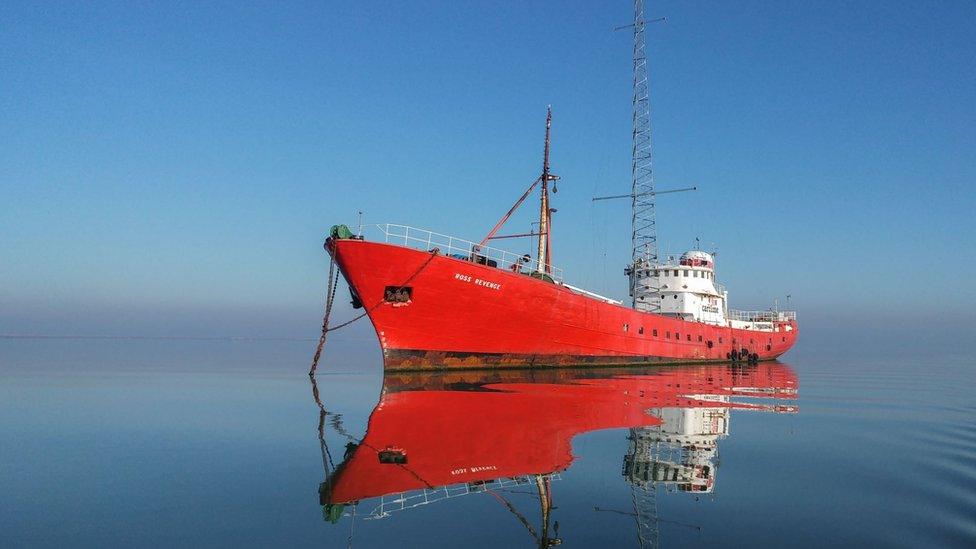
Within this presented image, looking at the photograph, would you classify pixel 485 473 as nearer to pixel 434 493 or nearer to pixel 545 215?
pixel 434 493

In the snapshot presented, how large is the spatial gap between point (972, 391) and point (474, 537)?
26219 millimetres

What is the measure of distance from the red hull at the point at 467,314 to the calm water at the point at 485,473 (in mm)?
6803

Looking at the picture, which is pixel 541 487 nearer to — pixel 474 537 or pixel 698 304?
pixel 474 537

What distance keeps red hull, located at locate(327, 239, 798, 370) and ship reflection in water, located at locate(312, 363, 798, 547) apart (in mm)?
4110

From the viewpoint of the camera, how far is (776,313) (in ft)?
173

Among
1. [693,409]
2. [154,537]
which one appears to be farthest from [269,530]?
[693,409]

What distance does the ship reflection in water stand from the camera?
23.3 ft

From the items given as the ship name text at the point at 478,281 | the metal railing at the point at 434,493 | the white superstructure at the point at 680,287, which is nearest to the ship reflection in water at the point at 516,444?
the metal railing at the point at 434,493

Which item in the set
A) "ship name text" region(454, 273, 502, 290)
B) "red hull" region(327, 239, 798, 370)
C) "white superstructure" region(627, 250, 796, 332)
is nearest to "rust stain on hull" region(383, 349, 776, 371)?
"red hull" region(327, 239, 798, 370)

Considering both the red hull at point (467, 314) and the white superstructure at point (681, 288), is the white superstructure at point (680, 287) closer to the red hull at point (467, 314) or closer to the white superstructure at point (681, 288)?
the white superstructure at point (681, 288)

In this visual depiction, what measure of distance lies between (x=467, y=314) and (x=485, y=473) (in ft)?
51.6

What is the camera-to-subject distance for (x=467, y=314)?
78.3 feet

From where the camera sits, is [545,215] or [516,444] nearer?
[516,444]

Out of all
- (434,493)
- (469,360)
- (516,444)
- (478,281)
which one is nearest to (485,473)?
(434,493)
